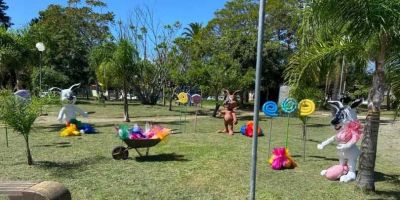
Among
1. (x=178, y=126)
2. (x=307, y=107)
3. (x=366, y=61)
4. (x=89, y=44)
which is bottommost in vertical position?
(x=178, y=126)

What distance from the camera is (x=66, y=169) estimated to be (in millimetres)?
9547

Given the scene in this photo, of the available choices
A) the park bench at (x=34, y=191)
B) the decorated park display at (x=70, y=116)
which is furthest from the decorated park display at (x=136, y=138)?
the decorated park display at (x=70, y=116)

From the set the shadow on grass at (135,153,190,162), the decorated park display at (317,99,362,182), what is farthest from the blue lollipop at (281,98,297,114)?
the shadow on grass at (135,153,190,162)

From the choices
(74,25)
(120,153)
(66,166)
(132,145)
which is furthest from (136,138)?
(74,25)

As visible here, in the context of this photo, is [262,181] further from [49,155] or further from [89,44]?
[89,44]

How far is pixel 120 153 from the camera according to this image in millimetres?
10805

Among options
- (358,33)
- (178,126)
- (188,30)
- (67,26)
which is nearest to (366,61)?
(358,33)

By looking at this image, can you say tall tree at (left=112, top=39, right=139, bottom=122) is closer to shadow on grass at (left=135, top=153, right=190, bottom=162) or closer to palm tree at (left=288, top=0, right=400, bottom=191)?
shadow on grass at (left=135, top=153, right=190, bottom=162)

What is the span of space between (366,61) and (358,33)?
68.8 inches

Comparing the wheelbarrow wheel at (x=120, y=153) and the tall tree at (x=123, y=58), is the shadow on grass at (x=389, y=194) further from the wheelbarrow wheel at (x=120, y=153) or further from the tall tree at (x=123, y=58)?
the tall tree at (x=123, y=58)

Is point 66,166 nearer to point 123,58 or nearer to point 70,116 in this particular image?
point 70,116

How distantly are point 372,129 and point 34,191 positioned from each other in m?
5.34

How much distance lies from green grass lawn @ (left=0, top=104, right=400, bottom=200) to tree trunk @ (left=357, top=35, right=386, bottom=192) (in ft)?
1.04

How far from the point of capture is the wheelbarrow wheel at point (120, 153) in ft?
35.4
